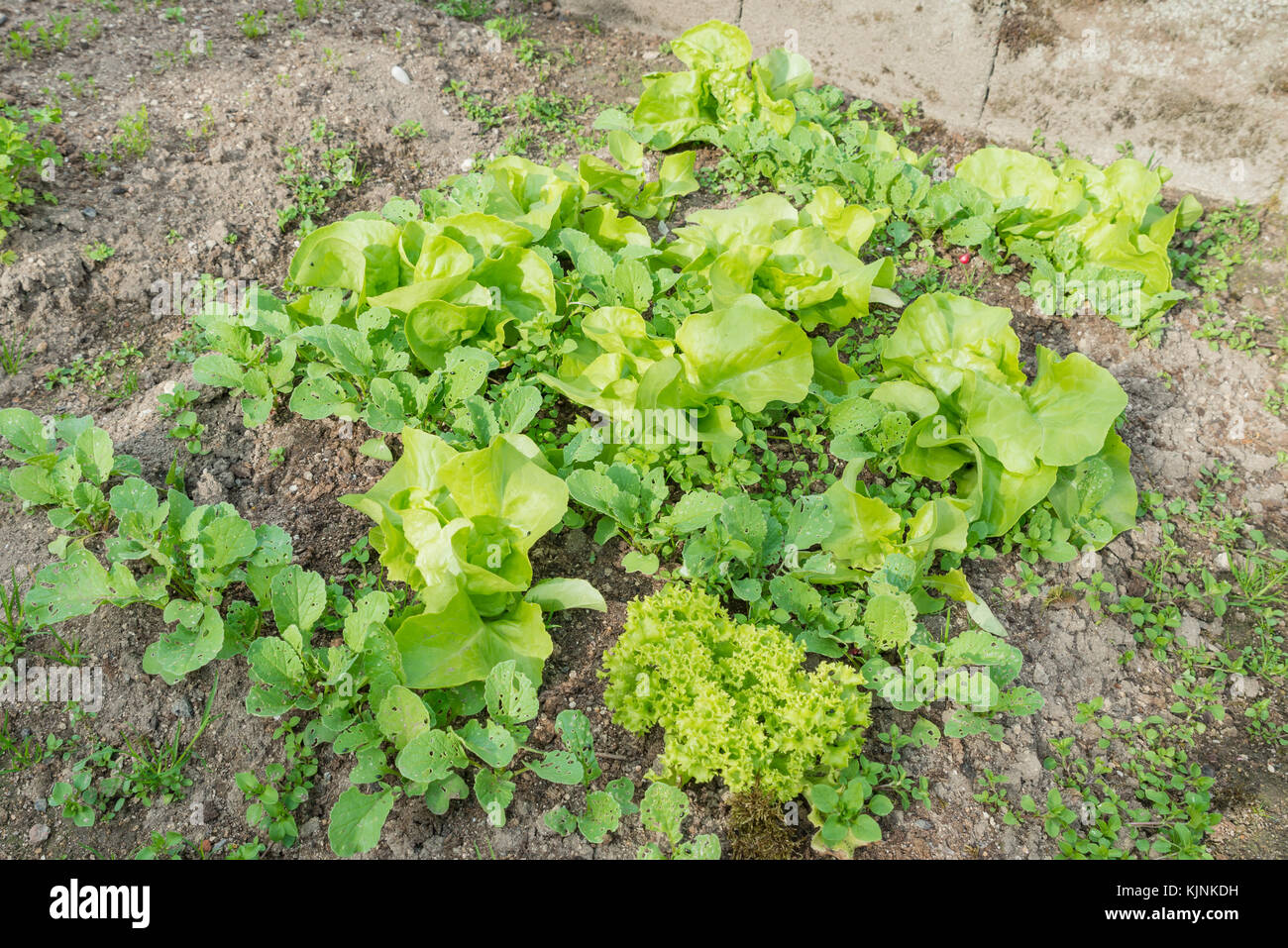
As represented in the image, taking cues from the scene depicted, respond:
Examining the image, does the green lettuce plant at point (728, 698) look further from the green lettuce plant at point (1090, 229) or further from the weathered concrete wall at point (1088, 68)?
the weathered concrete wall at point (1088, 68)

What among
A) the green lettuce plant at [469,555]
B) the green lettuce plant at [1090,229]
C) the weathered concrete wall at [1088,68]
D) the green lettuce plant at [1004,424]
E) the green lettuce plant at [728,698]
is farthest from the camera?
the weathered concrete wall at [1088,68]

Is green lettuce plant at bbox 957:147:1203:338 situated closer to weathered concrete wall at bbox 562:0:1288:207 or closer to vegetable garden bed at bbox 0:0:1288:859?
vegetable garden bed at bbox 0:0:1288:859

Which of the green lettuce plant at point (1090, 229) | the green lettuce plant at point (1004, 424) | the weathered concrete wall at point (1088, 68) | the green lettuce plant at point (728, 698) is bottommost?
the green lettuce plant at point (728, 698)

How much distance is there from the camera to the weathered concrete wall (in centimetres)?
411

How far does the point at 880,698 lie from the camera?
263 cm

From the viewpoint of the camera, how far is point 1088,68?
4.45 meters

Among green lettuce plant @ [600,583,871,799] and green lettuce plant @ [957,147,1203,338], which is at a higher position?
green lettuce plant @ [957,147,1203,338]

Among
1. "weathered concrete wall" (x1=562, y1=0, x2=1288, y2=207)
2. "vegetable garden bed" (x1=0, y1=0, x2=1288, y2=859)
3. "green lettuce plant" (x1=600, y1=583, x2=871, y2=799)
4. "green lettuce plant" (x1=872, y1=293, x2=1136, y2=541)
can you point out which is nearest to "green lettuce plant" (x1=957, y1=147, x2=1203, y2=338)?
"vegetable garden bed" (x1=0, y1=0, x2=1288, y2=859)

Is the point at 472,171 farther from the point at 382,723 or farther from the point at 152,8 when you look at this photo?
the point at 382,723

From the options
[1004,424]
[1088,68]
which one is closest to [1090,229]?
[1088,68]

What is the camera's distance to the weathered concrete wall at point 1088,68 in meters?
4.11

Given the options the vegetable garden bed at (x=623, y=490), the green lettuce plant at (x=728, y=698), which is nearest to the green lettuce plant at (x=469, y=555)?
the vegetable garden bed at (x=623, y=490)

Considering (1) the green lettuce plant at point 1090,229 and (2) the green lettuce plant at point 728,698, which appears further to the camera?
(1) the green lettuce plant at point 1090,229

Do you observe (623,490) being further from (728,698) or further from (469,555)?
(728,698)
